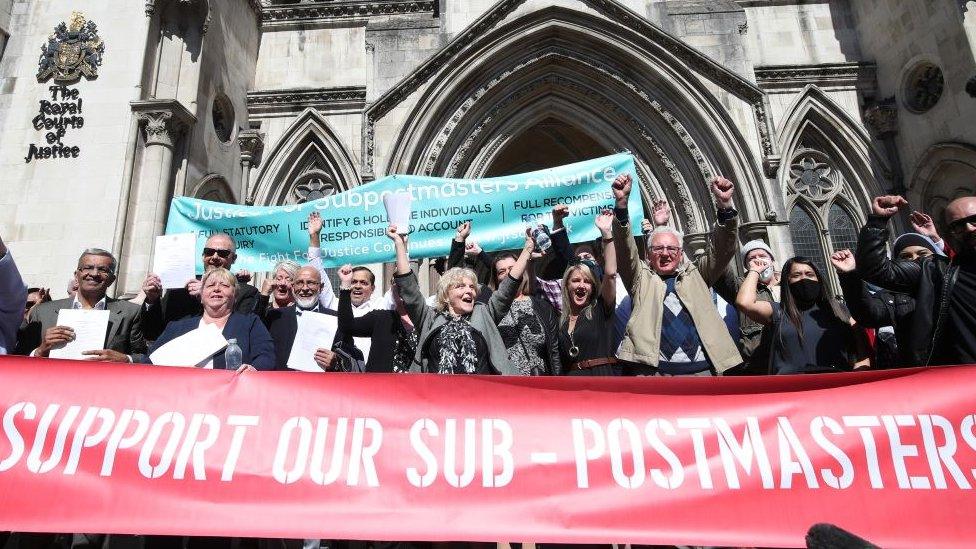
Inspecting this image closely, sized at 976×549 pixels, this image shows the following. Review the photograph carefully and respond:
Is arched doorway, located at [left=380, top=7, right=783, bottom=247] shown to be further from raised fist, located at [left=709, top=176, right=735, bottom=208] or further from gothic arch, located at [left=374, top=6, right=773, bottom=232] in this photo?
raised fist, located at [left=709, top=176, right=735, bottom=208]

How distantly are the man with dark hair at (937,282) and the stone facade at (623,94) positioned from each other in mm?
8404

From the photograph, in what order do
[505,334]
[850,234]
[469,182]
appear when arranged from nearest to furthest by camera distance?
A: [505,334], [469,182], [850,234]

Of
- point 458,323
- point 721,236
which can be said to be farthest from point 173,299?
point 721,236

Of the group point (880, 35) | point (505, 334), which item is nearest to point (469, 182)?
point (505, 334)

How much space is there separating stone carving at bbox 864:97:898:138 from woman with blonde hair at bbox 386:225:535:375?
11.9 meters

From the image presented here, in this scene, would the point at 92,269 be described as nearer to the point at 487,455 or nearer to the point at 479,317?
the point at 479,317

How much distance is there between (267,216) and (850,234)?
12026mm

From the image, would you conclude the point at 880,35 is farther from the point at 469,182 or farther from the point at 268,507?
the point at 268,507

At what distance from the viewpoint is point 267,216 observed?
25.0 ft

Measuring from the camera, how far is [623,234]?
161 inches

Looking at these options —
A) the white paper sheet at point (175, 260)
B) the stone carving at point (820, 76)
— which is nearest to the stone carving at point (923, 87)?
the stone carving at point (820, 76)

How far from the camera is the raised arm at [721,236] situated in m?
4.16

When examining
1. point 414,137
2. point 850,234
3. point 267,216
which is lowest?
point 267,216

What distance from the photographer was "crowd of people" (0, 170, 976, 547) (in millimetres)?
3516
